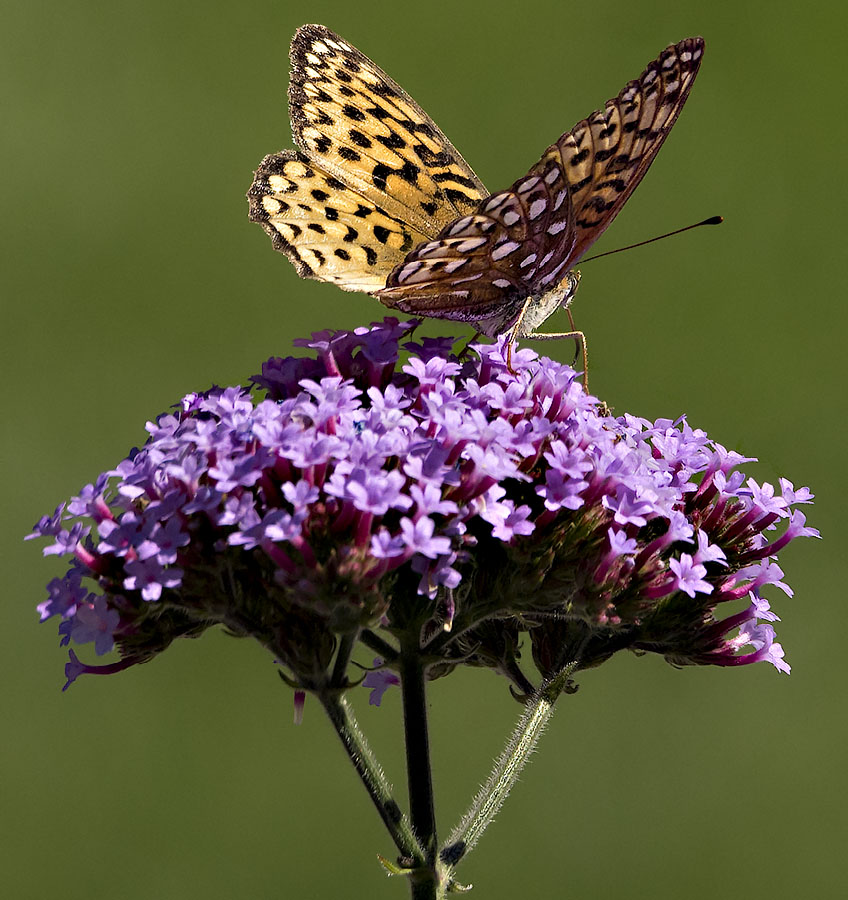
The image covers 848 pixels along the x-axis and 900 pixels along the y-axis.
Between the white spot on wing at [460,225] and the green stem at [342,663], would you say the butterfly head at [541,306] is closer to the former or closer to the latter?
the white spot on wing at [460,225]

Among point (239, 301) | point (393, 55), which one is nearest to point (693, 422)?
point (239, 301)

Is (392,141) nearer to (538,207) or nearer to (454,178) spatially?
(454,178)

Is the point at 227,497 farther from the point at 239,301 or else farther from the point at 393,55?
the point at 393,55

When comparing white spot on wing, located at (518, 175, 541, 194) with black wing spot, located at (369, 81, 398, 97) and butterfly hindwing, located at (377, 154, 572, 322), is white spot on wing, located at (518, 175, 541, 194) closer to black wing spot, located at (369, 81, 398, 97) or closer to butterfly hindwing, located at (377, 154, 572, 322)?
butterfly hindwing, located at (377, 154, 572, 322)

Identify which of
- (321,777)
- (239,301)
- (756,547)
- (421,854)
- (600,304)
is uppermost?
(756,547)

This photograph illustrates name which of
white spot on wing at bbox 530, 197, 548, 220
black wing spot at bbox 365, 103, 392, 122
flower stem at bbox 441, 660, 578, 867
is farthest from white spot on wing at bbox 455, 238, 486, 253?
flower stem at bbox 441, 660, 578, 867

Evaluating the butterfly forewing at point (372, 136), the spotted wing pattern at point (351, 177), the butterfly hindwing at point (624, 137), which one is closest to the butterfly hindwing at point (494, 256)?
the butterfly hindwing at point (624, 137)
